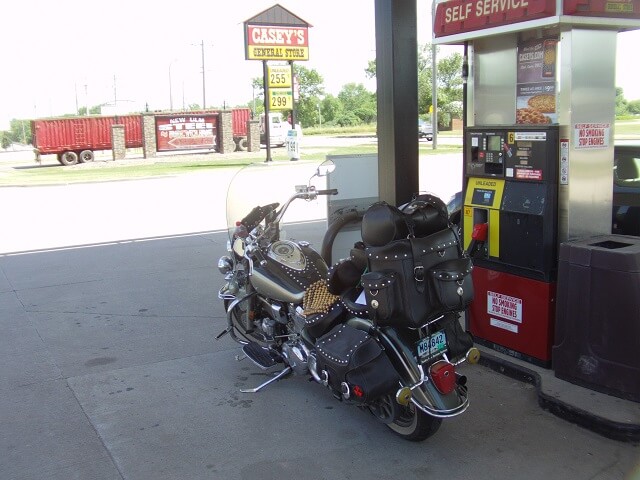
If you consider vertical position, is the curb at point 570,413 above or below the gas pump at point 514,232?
below

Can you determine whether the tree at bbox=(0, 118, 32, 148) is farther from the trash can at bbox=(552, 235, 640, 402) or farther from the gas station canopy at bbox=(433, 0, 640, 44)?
the trash can at bbox=(552, 235, 640, 402)

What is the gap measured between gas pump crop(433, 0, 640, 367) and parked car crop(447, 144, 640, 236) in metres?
1.53

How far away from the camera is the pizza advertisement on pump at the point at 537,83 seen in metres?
4.72

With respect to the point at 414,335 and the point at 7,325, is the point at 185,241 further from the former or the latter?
the point at 414,335

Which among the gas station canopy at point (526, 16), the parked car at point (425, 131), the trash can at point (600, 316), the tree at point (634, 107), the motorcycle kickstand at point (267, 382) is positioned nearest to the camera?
the trash can at point (600, 316)

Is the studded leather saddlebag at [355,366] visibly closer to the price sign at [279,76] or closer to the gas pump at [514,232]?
the gas pump at [514,232]

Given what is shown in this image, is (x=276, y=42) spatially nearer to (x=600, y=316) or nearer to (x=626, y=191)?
(x=626, y=191)

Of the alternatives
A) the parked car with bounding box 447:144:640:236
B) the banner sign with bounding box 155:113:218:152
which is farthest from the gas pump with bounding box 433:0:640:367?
the banner sign with bounding box 155:113:218:152

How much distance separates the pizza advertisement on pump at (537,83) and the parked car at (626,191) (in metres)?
1.66

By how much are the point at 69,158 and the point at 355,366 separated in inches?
1198

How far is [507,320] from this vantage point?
199 inches

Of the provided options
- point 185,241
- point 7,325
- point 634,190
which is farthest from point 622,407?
point 185,241

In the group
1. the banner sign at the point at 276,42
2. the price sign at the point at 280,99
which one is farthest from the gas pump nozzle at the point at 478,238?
the price sign at the point at 280,99

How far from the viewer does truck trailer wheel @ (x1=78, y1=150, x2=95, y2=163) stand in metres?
31.6
